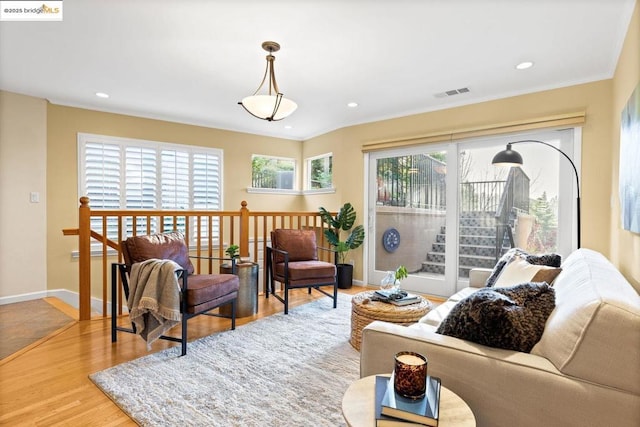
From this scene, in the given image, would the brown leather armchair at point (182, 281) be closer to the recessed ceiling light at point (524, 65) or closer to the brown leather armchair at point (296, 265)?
the brown leather armchair at point (296, 265)

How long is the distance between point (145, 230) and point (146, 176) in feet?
2.64

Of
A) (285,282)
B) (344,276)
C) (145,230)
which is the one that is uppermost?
(145,230)

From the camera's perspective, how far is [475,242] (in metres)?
3.99

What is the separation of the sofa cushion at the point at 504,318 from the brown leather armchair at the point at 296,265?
232cm

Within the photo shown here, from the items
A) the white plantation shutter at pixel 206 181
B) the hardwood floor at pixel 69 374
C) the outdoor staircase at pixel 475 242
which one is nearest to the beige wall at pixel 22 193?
the hardwood floor at pixel 69 374

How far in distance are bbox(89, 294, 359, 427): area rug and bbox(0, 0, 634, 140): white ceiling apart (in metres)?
2.46

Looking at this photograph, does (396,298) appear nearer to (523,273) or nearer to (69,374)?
(523,273)

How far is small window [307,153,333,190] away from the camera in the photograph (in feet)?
18.7

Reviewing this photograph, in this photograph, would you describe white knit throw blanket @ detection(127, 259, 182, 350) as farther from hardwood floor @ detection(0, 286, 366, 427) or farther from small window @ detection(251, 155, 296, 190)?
small window @ detection(251, 155, 296, 190)

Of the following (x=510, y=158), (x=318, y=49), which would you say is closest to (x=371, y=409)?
(x=510, y=158)

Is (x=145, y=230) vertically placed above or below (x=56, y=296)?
above

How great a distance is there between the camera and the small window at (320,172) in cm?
571

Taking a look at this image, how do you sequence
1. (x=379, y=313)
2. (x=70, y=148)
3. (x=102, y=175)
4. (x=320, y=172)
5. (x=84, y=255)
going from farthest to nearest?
(x=320, y=172) → (x=102, y=175) → (x=70, y=148) → (x=84, y=255) → (x=379, y=313)

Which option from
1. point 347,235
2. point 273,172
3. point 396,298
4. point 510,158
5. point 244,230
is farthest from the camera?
point 273,172
